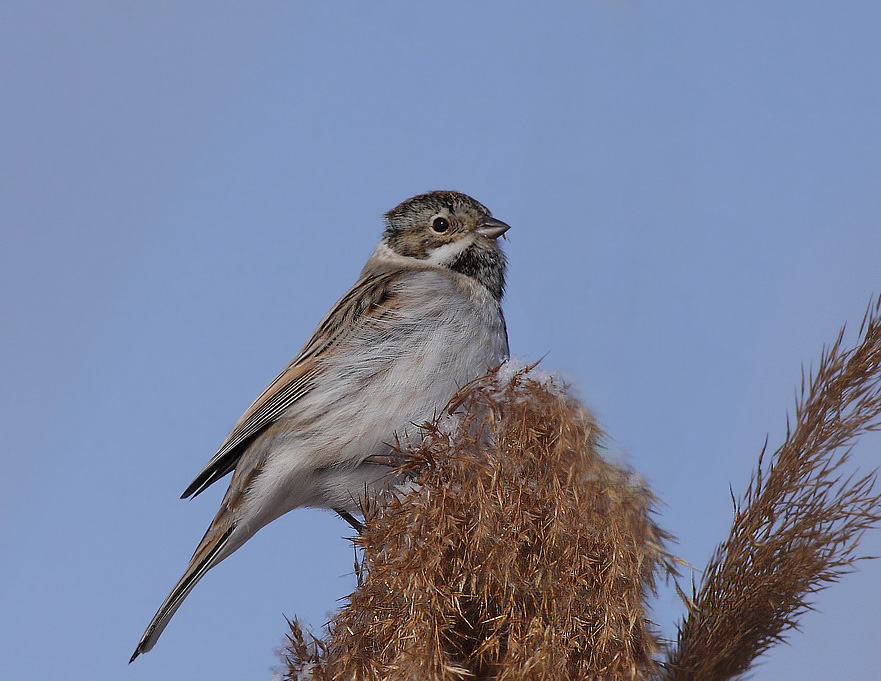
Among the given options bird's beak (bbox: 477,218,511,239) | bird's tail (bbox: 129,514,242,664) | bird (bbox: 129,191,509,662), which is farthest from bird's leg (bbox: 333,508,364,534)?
bird's beak (bbox: 477,218,511,239)

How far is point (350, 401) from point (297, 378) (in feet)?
0.96

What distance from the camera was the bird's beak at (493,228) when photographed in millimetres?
3840

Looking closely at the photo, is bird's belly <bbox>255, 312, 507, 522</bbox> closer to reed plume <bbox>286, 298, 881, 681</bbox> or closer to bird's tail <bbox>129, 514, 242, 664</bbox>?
bird's tail <bbox>129, 514, 242, 664</bbox>

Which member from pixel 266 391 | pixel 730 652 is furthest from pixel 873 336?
pixel 266 391

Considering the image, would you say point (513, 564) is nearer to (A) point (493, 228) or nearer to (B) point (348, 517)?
(B) point (348, 517)

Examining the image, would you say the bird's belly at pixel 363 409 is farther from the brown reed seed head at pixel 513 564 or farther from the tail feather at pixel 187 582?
the brown reed seed head at pixel 513 564

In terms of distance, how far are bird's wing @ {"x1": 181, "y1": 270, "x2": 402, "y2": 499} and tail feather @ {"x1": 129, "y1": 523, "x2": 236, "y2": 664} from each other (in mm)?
235

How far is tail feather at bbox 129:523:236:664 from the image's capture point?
118 inches

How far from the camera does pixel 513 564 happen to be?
184cm

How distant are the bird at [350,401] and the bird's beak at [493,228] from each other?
7.0 inches

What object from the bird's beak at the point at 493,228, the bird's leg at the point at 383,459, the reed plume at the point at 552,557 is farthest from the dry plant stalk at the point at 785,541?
the bird's beak at the point at 493,228

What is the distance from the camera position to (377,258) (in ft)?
14.3

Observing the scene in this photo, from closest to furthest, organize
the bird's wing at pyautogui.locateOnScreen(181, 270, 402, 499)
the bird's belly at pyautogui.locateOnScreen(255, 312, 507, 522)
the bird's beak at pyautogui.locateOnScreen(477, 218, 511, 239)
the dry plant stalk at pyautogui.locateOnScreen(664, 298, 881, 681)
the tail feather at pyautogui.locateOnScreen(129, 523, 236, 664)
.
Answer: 1. the dry plant stalk at pyautogui.locateOnScreen(664, 298, 881, 681)
2. the tail feather at pyautogui.locateOnScreen(129, 523, 236, 664)
3. the bird's belly at pyautogui.locateOnScreen(255, 312, 507, 522)
4. the bird's wing at pyautogui.locateOnScreen(181, 270, 402, 499)
5. the bird's beak at pyautogui.locateOnScreen(477, 218, 511, 239)

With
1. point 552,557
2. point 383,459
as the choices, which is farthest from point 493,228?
point 552,557
